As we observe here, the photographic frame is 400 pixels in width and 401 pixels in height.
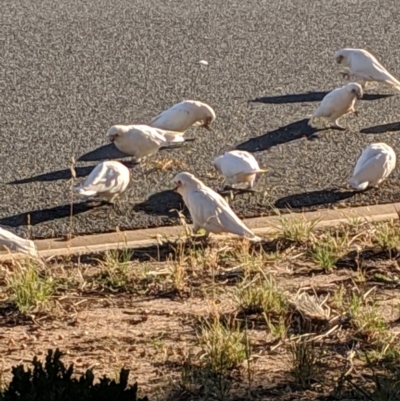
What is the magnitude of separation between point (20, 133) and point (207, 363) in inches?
164

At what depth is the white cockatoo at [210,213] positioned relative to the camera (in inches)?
244

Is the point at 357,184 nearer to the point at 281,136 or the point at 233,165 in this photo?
the point at 233,165

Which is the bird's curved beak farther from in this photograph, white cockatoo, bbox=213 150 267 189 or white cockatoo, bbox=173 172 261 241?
white cockatoo, bbox=173 172 261 241

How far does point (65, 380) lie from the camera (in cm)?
362

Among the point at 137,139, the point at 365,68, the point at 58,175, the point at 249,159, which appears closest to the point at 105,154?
the point at 137,139

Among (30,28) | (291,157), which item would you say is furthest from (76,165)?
(30,28)

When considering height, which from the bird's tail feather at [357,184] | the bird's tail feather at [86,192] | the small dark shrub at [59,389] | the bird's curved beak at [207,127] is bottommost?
the small dark shrub at [59,389]

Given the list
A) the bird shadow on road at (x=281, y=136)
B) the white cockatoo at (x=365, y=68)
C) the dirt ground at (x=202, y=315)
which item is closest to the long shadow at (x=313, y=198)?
the dirt ground at (x=202, y=315)

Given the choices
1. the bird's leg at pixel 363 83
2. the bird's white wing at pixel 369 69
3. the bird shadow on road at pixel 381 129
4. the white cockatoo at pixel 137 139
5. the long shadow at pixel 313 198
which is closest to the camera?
the long shadow at pixel 313 198

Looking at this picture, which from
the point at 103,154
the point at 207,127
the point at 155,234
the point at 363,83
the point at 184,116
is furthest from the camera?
the point at 363,83

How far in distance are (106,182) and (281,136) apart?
177cm

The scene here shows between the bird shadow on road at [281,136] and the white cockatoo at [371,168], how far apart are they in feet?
3.13

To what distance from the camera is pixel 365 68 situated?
9.26 meters

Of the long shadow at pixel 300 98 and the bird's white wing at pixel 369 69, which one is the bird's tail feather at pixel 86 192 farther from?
the bird's white wing at pixel 369 69
